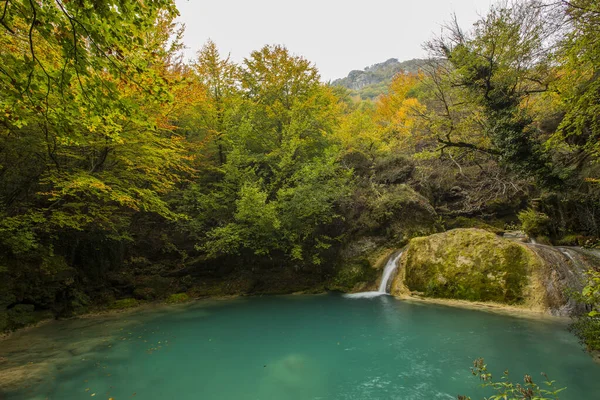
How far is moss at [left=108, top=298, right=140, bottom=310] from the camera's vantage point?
11.4 metres

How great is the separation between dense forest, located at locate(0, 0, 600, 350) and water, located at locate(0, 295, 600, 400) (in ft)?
5.71

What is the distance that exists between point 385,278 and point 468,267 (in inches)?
137

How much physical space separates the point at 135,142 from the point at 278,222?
19.3 ft

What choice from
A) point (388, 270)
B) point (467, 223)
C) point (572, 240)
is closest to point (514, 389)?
point (388, 270)

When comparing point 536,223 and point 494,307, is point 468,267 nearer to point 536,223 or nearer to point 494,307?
point 494,307

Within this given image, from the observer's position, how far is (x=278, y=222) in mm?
12109

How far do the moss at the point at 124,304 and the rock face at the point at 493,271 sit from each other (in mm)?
10643

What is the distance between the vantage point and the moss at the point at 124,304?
11438 millimetres

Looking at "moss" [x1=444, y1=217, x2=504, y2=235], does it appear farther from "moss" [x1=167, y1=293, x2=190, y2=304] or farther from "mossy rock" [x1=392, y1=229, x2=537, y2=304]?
"moss" [x1=167, y1=293, x2=190, y2=304]

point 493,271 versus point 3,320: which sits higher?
point 493,271

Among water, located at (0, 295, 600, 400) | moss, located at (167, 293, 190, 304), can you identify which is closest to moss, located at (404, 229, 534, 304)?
water, located at (0, 295, 600, 400)

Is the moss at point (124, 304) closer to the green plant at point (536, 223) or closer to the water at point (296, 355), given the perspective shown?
the water at point (296, 355)

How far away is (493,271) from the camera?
9992mm

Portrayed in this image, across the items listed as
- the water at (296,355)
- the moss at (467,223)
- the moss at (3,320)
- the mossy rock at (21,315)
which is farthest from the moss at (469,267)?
the moss at (3,320)
